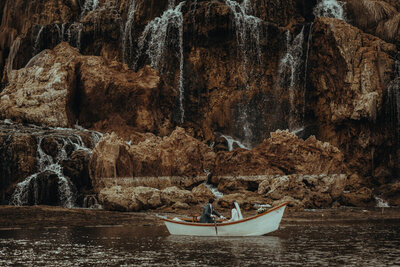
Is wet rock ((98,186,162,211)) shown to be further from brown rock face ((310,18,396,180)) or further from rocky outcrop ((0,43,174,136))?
brown rock face ((310,18,396,180))

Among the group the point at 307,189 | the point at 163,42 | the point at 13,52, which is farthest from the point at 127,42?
the point at 307,189

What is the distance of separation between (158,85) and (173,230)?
3228 cm

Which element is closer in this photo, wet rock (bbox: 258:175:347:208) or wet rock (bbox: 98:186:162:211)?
wet rock (bbox: 98:186:162:211)

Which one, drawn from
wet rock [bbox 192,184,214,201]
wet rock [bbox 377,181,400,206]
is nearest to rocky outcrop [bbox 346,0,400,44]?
wet rock [bbox 377,181,400,206]

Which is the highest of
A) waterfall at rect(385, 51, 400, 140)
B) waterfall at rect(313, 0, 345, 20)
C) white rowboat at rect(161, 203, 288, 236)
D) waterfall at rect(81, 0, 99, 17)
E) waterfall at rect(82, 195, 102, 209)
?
waterfall at rect(81, 0, 99, 17)

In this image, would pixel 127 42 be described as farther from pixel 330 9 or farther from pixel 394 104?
pixel 394 104

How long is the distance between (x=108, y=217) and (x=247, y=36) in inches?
1375

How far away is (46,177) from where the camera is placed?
44156mm

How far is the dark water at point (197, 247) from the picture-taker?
63.6ft

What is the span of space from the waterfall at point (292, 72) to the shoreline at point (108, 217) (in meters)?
24.4

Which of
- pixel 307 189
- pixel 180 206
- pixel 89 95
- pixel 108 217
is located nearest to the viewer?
pixel 108 217

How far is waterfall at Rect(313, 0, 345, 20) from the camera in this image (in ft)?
222

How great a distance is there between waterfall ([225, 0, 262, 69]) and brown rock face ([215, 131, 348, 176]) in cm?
1918

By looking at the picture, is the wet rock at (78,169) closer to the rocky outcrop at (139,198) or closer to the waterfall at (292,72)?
the rocky outcrop at (139,198)
